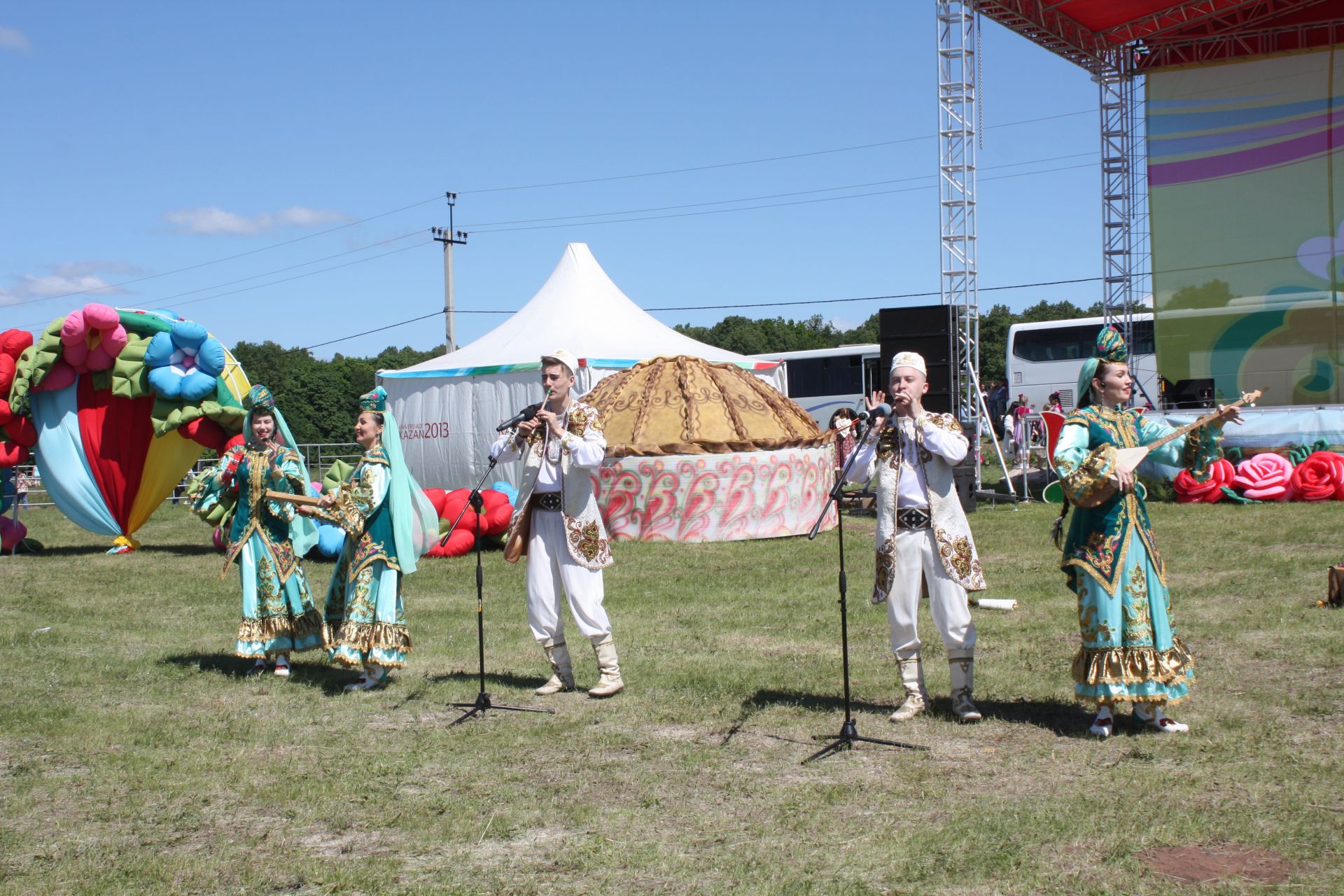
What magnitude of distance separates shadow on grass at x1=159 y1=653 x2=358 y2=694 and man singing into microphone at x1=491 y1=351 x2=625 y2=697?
1461mm

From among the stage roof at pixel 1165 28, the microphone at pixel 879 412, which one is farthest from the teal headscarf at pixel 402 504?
the stage roof at pixel 1165 28

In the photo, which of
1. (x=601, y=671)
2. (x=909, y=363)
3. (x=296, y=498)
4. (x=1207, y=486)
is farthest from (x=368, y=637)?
(x=1207, y=486)

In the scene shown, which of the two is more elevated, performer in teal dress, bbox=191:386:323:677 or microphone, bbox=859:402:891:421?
microphone, bbox=859:402:891:421

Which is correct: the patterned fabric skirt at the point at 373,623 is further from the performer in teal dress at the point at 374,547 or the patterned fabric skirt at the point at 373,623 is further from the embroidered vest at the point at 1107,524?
the embroidered vest at the point at 1107,524

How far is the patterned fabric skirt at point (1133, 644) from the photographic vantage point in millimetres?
5328

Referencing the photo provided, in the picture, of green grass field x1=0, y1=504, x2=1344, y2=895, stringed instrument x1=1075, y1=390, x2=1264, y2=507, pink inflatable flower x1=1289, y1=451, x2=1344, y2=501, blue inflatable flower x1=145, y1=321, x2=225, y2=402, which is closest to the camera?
green grass field x1=0, y1=504, x2=1344, y2=895

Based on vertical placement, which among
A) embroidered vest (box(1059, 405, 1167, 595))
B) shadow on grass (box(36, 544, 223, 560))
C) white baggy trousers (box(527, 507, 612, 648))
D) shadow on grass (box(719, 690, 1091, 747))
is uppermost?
embroidered vest (box(1059, 405, 1167, 595))

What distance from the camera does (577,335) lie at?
64.0 feet

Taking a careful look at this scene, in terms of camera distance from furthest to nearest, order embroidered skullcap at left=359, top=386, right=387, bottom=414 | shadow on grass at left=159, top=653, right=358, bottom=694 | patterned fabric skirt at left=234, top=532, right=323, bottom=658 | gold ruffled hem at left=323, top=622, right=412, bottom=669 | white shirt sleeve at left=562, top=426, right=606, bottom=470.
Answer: patterned fabric skirt at left=234, top=532, right=323, bottom=658 < shadow on grass at left=159, top=653, right=358, bottom=694 < embroidered skullcap at left=359, top=386, right=387, bottom=414 < gold ruffled hem at left=323, top=622, right=412, bottom=669 < white shirt sleeve at left=562, top=426, right=606, bottom=470

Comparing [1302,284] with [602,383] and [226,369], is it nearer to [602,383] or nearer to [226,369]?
[602,383]

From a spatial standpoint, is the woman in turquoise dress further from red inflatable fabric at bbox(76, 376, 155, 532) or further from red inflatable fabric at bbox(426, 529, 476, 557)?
red inflatable fabric at bbox(76, 376, 155, 532)

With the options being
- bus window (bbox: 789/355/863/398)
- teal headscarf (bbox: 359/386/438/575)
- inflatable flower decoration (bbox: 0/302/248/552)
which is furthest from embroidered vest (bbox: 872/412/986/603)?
bus window (bbox: 789/355/863/398)

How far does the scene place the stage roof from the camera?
59.5 ft

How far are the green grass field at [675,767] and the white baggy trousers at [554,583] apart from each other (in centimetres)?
42
